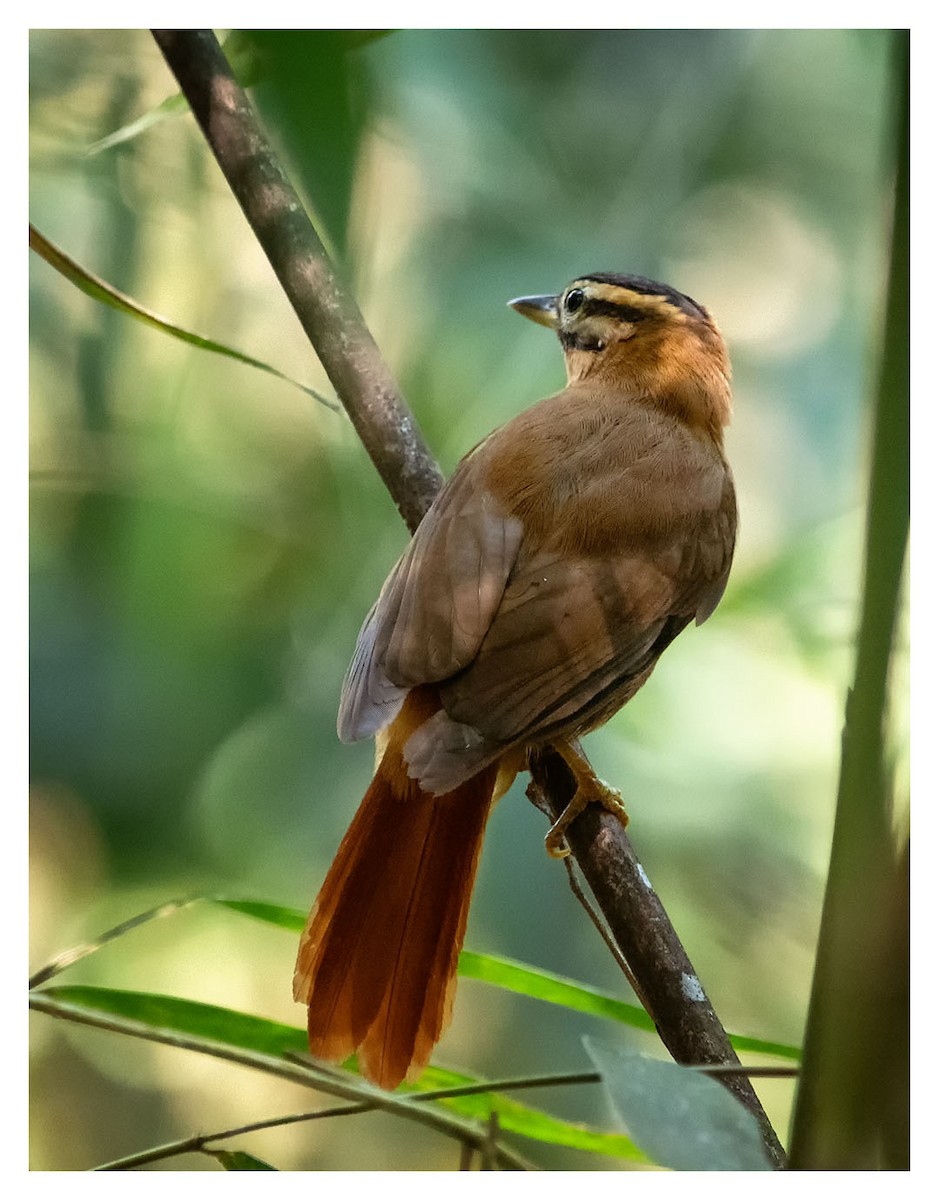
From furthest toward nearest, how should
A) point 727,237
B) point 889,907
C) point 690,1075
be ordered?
point 727,237 < point 889,907 < point 690,1075

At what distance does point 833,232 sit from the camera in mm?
2086

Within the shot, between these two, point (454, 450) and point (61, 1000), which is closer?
point (61, 1000)

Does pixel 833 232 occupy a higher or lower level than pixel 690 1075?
higher

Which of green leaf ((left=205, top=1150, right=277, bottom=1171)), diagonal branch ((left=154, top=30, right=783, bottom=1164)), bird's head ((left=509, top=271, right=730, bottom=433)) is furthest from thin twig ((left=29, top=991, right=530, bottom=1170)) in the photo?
bird's head ((left=509, top=271, right=730, bottom=433))

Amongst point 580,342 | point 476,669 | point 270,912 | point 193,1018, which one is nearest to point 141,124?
point 580,342

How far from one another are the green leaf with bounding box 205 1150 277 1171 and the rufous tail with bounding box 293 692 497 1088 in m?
0.18

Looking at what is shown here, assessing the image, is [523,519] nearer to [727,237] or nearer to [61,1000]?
[727,237]

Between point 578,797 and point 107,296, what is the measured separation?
1.03 meters

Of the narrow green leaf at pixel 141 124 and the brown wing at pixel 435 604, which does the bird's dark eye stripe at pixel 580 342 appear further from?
the narrow green leaf at pixel 141 124

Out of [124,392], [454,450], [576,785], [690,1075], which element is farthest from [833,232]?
[690,1075]

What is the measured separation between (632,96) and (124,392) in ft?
3.05

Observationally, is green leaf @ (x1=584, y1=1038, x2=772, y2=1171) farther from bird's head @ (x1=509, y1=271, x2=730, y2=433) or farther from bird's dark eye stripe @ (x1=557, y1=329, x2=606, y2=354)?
bird's dark eye stripe @ (x1=557, y1=329, x2=606, y2=354)

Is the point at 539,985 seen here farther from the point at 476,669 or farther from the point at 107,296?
the point at 107,296

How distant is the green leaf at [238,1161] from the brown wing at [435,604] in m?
0.63
